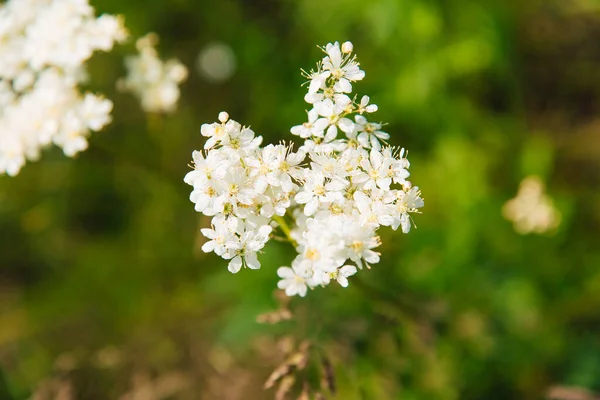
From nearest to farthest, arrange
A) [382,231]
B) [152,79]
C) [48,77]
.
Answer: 1. [48,77]
2. [152,79]
3. [382,231]

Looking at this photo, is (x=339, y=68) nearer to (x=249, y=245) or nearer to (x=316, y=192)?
(x=316, y=192)

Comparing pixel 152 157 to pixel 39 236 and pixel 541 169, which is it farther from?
pixel 541 169

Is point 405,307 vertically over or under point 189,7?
under

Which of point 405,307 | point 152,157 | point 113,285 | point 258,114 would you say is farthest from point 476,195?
point 113,285

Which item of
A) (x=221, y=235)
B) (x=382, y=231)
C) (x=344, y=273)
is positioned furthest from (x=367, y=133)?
(x=382, y=231)

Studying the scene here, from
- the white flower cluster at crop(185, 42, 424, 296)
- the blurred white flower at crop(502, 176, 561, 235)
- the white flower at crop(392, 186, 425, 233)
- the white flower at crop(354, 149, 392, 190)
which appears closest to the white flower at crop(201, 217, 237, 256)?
the white flower cluster at crop(185, 42, 424, 296)

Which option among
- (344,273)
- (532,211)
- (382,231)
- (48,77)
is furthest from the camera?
(532,211)
